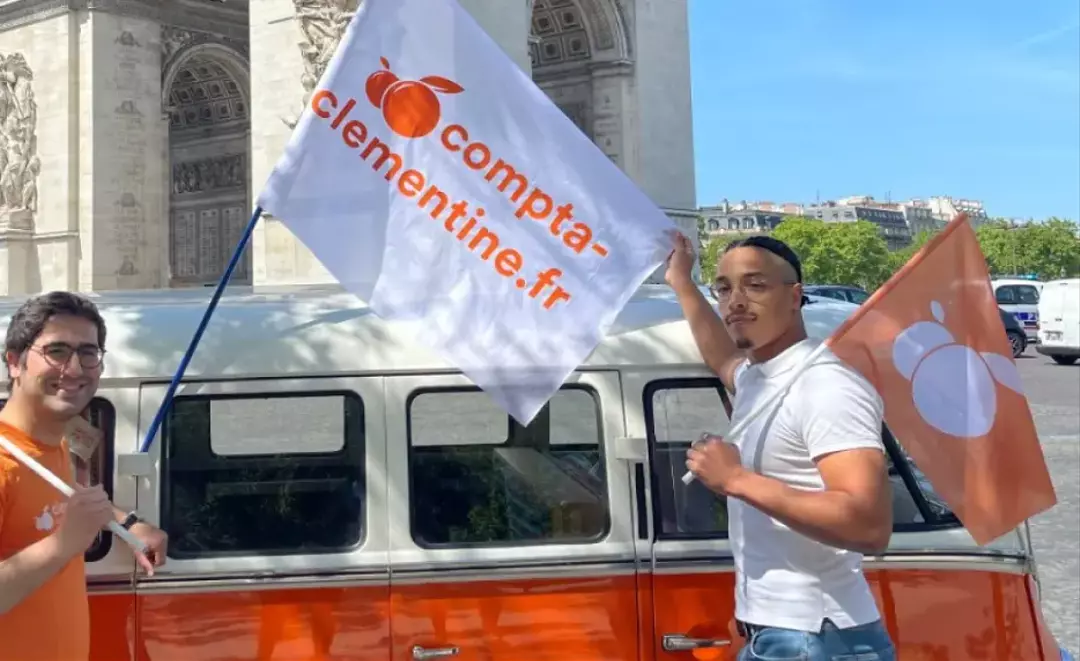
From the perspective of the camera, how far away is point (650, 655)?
3.13 m

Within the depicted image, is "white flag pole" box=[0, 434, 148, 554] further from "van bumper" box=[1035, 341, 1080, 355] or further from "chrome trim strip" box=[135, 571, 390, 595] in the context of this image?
"van bumper" box=[1035, 341, 1080, 355]

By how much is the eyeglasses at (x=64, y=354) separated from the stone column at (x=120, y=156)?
774 inches

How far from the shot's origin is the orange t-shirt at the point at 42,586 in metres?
2.20

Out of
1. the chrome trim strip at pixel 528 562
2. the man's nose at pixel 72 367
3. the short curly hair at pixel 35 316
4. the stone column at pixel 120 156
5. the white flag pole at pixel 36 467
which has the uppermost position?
the stone column at pixel 120 156

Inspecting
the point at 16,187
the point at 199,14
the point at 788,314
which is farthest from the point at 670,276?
the point at 199,14

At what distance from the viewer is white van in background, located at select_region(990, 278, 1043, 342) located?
31359 mm

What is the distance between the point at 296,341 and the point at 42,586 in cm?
115

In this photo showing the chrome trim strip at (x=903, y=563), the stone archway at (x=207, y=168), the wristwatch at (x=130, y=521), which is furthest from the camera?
the stone archway at (x=207, y=168)

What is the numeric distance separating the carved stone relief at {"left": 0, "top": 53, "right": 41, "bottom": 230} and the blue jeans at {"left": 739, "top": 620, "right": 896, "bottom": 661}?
2169 centimetres

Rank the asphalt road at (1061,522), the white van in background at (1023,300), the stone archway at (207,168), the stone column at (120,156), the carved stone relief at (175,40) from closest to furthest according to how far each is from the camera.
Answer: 1. the asphalt road at (1061,522)
2. the stone column at (120,156)
3. the carved stone relief at (175,40)
4. the stone archway at (207,168)
5. the white van in background at (1023,300)

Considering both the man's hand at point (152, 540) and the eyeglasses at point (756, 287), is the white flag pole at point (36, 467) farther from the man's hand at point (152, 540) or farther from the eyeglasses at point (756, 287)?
the eyeglasses at point (756, 287)

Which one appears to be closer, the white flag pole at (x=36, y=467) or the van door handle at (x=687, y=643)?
the white flag pole at (x=36, y=467)

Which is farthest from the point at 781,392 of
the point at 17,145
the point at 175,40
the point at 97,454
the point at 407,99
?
the point at 175,40

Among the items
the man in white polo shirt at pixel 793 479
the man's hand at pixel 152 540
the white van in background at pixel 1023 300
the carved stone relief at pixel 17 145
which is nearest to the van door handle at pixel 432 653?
the man's hand at pixel 152 540
